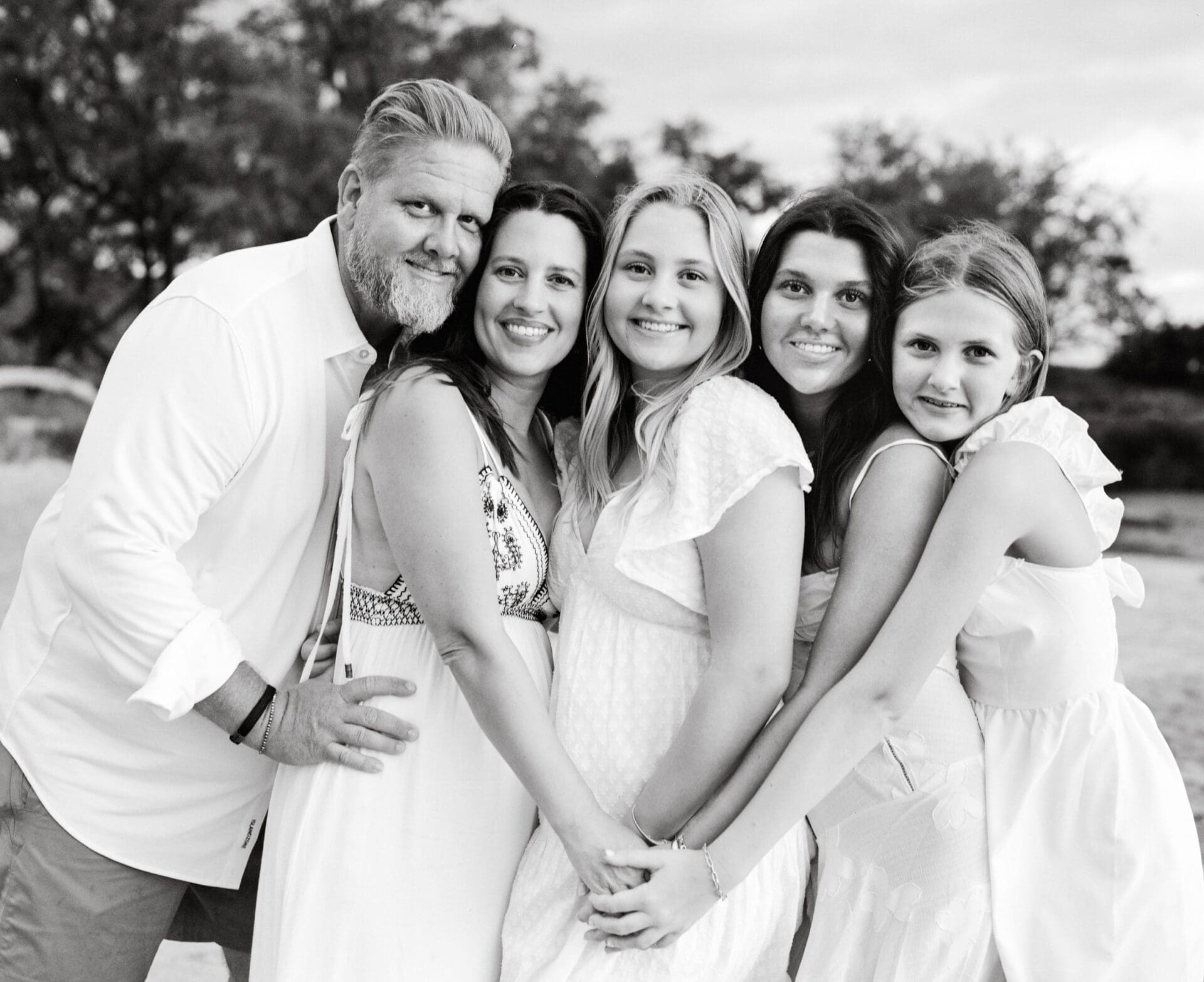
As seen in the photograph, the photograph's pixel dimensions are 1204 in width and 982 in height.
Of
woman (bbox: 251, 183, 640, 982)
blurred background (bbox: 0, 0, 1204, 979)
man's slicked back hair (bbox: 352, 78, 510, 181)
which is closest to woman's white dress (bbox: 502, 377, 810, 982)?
woman (bbox: 251, 183, 640, 982)

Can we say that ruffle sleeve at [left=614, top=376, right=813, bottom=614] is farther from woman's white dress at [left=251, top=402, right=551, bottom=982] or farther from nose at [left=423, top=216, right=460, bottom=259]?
nose at [left=423, top=216, right=460, bottom=259]

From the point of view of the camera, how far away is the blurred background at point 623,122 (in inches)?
775

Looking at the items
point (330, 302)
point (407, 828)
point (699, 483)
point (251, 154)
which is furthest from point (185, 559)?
point (251, 154)

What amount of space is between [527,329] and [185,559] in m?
0.94

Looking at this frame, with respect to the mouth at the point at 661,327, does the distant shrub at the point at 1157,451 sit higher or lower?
lower

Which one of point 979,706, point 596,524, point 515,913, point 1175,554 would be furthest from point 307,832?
point 1175,554

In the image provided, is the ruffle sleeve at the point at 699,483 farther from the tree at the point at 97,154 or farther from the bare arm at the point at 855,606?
the tree at the point at 97,154

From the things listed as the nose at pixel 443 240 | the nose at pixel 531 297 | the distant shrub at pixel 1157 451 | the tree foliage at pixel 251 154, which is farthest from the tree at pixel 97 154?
the nose at pixel 531 297

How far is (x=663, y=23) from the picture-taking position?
23.1m

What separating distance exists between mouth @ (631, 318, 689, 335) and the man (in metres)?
0.48

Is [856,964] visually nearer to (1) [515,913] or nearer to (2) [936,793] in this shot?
(2) [936,793]

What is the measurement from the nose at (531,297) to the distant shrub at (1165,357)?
22450 millimetres

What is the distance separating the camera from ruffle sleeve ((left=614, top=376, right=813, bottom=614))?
221cm

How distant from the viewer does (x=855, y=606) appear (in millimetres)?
2213
